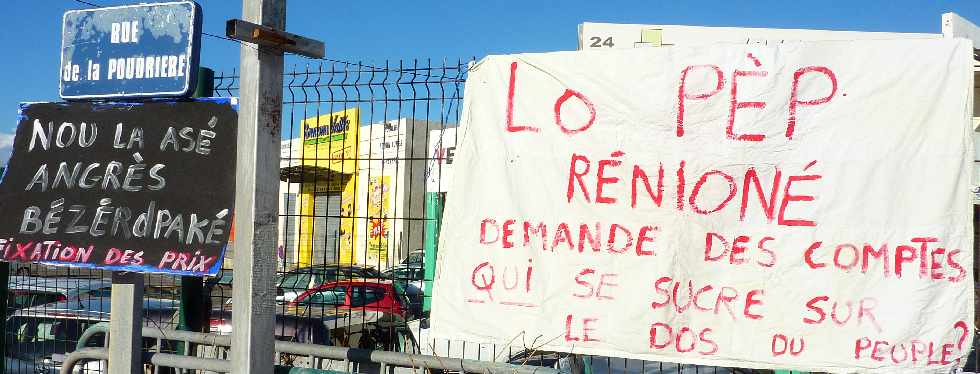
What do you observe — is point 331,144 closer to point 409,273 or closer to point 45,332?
point 409,273

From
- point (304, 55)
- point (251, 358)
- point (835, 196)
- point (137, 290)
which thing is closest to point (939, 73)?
point (835, 196)

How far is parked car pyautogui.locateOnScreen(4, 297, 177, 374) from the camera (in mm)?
6707

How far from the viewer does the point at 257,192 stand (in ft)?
12.6

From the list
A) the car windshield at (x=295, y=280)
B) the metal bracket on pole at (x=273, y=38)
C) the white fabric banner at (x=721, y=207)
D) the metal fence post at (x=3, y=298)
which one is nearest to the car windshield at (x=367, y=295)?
the car windshield at (x=295, y=280)

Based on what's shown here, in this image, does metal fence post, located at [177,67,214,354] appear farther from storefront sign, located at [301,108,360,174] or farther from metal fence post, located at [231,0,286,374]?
metal fence post, located at [231,0,286,374]

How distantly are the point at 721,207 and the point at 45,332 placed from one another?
5533 millimetres

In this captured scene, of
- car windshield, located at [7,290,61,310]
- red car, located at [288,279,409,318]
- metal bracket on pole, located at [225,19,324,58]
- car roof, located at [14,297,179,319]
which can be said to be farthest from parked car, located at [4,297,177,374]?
metal bracket on pole, located at [225,19,324,58]

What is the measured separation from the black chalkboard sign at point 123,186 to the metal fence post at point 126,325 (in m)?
0.13

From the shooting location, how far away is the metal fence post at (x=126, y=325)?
14.2ft

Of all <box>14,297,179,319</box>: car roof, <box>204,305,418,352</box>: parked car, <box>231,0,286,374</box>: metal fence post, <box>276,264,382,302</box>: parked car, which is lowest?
<box>204,305,418,352</box>: parked car

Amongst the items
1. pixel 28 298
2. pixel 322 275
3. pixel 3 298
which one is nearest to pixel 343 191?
pixel 322 275

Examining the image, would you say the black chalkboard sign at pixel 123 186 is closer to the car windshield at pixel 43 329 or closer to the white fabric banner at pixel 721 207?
the white fabric banner at pixel 721 207

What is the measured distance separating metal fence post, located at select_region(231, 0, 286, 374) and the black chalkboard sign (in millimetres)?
292

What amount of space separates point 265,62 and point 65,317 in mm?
4184
